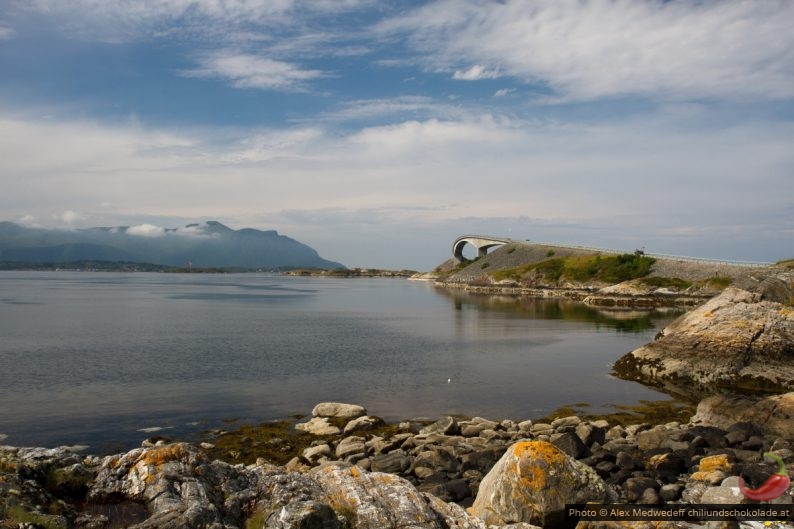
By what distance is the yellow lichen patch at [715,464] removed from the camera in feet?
51.8

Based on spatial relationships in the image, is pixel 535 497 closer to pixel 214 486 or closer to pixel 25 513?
pixel 214 486

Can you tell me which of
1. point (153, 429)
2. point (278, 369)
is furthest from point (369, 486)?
point (278, 369)

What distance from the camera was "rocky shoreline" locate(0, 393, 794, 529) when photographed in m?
8.70

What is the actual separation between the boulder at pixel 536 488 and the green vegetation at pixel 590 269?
12524 cm

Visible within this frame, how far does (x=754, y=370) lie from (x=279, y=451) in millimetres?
29358

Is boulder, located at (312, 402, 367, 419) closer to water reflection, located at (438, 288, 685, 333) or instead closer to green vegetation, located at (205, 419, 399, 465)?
green vegetation, located at (205, 419, 399, 465)

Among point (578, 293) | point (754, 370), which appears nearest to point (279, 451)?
point (754, 370)

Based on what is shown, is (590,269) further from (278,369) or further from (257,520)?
(257,520)

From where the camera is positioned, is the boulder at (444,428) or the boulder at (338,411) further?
the boulder at (338,411)

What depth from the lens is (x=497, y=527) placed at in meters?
10.1

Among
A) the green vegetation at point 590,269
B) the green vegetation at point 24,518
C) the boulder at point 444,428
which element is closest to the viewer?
the green vegetation at point 24,518

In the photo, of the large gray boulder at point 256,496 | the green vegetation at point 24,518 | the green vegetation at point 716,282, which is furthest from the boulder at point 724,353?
the green vegetation at point 716,282

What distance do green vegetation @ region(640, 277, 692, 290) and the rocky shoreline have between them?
104031mm

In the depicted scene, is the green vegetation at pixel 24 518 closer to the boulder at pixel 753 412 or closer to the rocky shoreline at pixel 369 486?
the rocky shoreline at pixel 369 486
